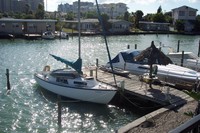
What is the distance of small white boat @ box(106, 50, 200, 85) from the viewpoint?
75.0ft

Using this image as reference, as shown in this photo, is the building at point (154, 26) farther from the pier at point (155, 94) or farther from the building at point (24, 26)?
the pier at point (155, 94)

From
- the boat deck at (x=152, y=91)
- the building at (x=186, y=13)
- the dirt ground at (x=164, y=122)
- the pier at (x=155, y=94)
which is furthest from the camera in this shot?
the building at (x=186, y=13)

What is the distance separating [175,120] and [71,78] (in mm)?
9341

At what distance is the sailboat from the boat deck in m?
1.31

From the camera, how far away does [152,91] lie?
66.2 ft

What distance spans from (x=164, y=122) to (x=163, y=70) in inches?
396

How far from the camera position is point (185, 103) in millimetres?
17906

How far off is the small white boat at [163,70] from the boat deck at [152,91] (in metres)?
1.96

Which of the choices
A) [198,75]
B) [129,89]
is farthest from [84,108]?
[198,75]

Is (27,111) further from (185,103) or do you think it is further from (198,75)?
(198,75)

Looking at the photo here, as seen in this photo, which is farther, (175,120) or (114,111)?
(114,111)

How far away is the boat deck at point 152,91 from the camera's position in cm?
1856

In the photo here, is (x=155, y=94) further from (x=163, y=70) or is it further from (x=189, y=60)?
(x=189, y=60)

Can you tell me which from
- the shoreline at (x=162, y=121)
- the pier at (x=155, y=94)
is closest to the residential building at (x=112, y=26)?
the pier at (x=155, y=94)
